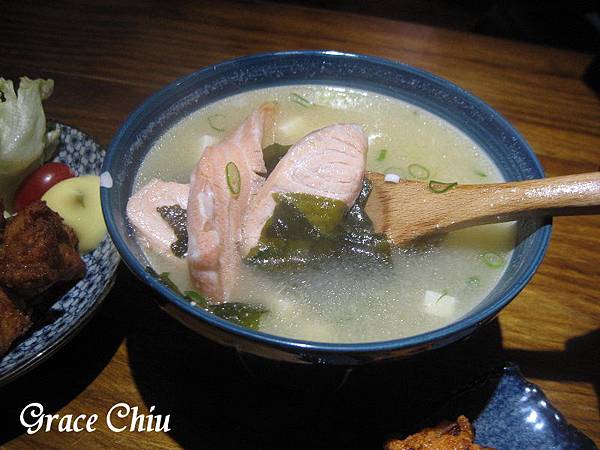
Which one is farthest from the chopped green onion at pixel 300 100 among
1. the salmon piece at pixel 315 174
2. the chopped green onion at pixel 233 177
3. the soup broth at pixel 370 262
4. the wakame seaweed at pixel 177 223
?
the wakame seaweed at pixel 177 223

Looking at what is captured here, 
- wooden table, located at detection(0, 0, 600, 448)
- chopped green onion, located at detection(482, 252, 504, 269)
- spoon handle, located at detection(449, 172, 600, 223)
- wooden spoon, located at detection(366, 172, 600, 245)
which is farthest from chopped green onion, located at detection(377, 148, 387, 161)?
wooden table, located at detection(0, 0, 600, 448)

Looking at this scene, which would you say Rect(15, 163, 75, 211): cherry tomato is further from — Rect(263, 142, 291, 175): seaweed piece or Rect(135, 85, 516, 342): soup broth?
Rect(263, 142, 291, 175): seaweed piece

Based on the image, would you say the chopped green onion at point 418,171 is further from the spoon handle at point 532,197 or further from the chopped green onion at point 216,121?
the chopped green onion at point 216,121

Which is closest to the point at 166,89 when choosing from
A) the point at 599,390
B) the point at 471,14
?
the point at 599,390

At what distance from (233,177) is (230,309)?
1.10 feet

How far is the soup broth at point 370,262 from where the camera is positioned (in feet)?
3.98

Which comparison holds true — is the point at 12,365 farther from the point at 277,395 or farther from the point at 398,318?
the point at 398,318

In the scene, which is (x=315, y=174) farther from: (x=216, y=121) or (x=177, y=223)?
(x=216, y=121)

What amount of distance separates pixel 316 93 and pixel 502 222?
0.76m

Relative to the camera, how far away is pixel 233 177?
1322mm

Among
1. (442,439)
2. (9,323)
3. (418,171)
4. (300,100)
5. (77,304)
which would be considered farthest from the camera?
(300,100)

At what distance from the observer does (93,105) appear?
220cm

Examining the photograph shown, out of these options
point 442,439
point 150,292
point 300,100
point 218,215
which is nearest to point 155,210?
point 218,215

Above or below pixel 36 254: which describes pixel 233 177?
above
